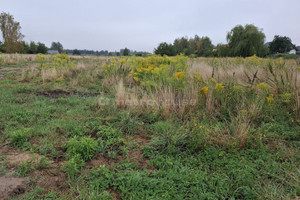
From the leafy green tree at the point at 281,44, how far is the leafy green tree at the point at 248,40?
1209 inches

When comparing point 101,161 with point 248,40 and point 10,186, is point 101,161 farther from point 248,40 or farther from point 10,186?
point 248,40

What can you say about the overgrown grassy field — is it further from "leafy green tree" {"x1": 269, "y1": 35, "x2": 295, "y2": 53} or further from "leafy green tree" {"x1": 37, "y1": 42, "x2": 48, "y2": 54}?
"leafy green tree" {"x1": 269, "y1": 35, "x2": 295, "y2": 53}

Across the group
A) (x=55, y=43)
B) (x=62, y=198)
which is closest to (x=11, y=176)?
(x=62, y=198)

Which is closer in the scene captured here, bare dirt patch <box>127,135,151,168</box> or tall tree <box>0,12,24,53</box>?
bare dirt patch <box>127,135,151,168</box>

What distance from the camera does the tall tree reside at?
2358 centimetres

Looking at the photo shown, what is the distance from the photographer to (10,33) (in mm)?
24484

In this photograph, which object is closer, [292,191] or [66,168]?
[292,191]

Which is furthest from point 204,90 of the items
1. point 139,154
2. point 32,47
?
point 32,47

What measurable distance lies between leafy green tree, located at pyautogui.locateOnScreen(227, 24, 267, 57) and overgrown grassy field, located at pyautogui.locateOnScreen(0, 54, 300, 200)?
783 inches

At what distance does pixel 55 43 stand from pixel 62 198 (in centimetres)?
8659

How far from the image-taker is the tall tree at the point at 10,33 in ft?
77.4

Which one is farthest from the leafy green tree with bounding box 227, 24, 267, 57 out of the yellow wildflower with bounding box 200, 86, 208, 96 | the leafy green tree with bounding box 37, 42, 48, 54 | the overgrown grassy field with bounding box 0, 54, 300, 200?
the leafy green tree with bounding box 37, 42, 48, 54

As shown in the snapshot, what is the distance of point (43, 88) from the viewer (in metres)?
5.75

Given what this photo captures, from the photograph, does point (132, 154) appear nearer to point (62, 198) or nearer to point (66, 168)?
point (66, 168)
